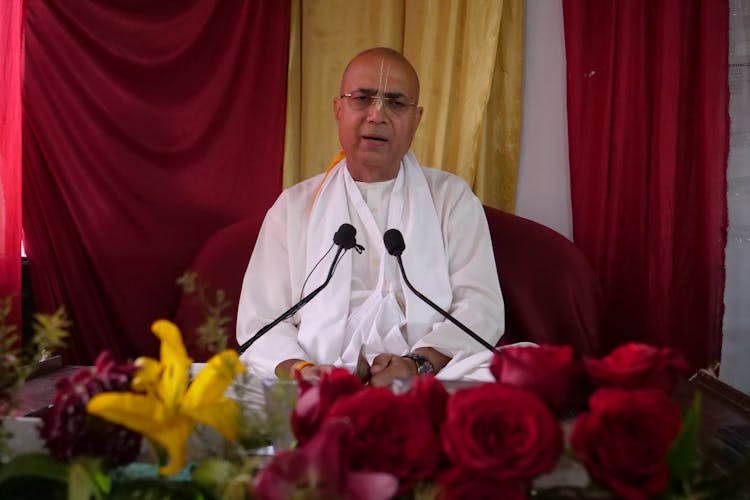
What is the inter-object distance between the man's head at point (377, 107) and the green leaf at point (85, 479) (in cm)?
172

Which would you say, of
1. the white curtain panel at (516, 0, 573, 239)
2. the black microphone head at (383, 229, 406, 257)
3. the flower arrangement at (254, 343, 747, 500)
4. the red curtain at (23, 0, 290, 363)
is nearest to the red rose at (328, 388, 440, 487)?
the flower arrangement at (254, 343, 747, 500)

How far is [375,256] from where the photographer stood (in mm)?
2291

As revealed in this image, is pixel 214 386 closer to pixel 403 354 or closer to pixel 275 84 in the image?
pixel 403 354

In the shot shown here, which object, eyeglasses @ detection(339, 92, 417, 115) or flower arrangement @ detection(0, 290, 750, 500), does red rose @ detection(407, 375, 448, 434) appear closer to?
flower arrangement @ detection(0, 290, 750, 500)

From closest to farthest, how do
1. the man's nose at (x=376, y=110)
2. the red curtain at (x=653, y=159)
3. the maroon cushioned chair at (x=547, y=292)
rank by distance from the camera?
the man's nose at (x=376, y=110) → the maroon cushioned chair at (x=547, y=292) → the red curtain at (x=653, y=159)

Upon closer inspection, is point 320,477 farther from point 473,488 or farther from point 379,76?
point 379,76

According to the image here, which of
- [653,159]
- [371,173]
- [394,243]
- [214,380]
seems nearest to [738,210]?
[653,159]

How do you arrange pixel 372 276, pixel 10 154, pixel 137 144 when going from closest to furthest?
1. pixel 10 154
2. pixel 372 276
3. pixel 137 144

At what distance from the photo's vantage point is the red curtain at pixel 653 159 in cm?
261

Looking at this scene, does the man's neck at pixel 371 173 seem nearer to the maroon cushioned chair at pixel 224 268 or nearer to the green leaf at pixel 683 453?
the maroon cushioned chair at pixel 224 268

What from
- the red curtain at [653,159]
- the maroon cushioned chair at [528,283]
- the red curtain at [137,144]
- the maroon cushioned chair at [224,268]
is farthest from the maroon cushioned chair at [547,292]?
the red curtain at [137,144]

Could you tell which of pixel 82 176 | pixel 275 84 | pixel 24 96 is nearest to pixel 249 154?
pixel 275 84

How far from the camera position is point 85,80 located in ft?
8.35

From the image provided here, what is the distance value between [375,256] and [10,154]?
1.16 metres
